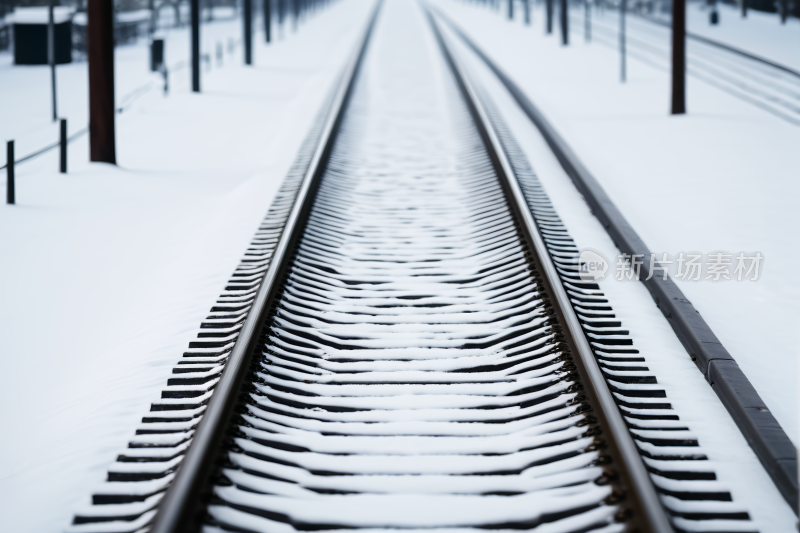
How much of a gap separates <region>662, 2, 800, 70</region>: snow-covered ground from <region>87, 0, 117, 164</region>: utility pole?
13853mm

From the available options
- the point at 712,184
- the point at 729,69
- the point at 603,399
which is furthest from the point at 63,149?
the point at 729,69

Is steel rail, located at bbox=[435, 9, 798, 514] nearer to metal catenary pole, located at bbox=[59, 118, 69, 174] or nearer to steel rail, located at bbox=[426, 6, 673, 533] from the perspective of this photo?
steel rail, located at bbox=[426, 6, 673, 533]

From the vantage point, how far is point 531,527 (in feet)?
10.8

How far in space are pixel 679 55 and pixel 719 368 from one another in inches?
386

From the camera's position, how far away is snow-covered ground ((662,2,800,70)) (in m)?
19.9

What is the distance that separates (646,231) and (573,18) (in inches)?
1644

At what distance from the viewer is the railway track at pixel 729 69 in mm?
14422

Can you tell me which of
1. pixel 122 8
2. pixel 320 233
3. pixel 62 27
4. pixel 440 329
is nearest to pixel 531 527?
pixel 440 329

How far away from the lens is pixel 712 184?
8.77 meters

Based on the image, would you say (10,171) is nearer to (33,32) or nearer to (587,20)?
(33,32)

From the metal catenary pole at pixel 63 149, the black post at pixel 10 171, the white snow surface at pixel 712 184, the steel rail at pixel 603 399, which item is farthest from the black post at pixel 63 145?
the white snow surface at pixel 712 184

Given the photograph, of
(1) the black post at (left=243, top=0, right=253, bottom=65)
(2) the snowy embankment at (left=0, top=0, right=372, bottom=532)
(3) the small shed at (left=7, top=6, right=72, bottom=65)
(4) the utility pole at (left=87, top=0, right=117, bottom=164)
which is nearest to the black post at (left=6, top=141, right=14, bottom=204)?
(2) the snowy embankment at (left=0, top=0, right=372, bottom=532)

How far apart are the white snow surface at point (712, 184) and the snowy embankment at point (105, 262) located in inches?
139

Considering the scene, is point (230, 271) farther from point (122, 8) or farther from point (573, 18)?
point (573, 18)
